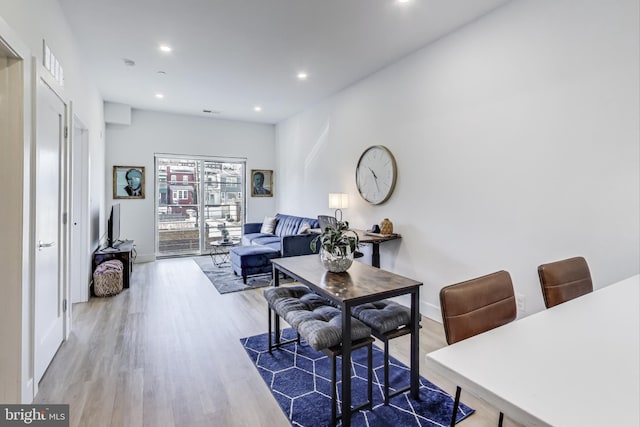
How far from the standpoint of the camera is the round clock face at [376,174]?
3949 millimetres

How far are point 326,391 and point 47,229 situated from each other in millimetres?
2409

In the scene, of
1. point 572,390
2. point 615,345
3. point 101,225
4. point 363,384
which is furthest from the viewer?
point 101,225

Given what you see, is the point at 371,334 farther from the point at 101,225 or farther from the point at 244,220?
the point at 244,220

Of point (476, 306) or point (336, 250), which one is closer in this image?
point (476, 306)

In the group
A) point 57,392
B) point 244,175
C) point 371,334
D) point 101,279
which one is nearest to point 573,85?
point 371,334

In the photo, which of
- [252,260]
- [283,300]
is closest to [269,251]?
[252,260]

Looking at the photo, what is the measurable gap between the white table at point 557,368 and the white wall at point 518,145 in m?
1.30

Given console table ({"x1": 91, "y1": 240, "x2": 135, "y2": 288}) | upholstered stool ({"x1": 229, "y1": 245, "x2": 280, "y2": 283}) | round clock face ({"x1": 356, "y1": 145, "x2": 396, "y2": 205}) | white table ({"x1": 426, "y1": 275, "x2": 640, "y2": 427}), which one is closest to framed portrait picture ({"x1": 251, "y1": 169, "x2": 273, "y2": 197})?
upholstered stool ({"x1": 229, "y1": 245, "x2": 280, "y2": 283})

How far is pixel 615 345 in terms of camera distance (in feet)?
3.21

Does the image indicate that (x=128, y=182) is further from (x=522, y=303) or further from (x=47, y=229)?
(x=522, y=303)

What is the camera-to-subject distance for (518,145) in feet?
8.67

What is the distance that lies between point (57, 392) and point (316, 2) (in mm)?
3524

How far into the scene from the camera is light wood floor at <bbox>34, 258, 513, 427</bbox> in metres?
1.95

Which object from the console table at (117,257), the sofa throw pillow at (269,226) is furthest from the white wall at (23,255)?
the sofa throw pillow at (269,226)
